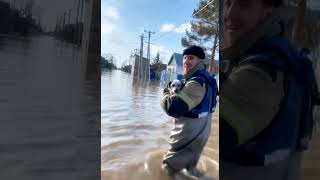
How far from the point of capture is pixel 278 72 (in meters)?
1.04

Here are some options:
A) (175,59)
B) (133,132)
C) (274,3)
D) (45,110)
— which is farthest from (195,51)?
(45,110)

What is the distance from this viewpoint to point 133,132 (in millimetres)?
1454

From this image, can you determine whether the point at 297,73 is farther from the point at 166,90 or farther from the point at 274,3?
the point at 166,90

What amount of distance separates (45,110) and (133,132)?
2.22ft

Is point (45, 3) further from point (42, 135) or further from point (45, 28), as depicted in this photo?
point (42, 135)

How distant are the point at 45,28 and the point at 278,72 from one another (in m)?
0.64

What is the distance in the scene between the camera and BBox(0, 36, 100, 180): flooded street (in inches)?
30.2

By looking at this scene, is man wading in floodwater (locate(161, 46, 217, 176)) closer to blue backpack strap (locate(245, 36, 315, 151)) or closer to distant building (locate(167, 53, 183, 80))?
distant building (locate(167, 53, 183, 80))

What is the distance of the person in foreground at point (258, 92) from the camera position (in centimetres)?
104

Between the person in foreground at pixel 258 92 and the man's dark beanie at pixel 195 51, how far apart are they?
47cm

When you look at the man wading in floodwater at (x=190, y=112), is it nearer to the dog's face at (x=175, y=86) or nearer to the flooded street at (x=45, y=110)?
the dog's face at (x=175, y=86)

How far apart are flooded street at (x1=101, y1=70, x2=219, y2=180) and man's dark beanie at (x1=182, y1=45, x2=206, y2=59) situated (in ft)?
0.68

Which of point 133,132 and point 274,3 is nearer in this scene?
point 274,3

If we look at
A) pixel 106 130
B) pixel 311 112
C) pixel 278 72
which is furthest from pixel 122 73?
pixel 311 112
